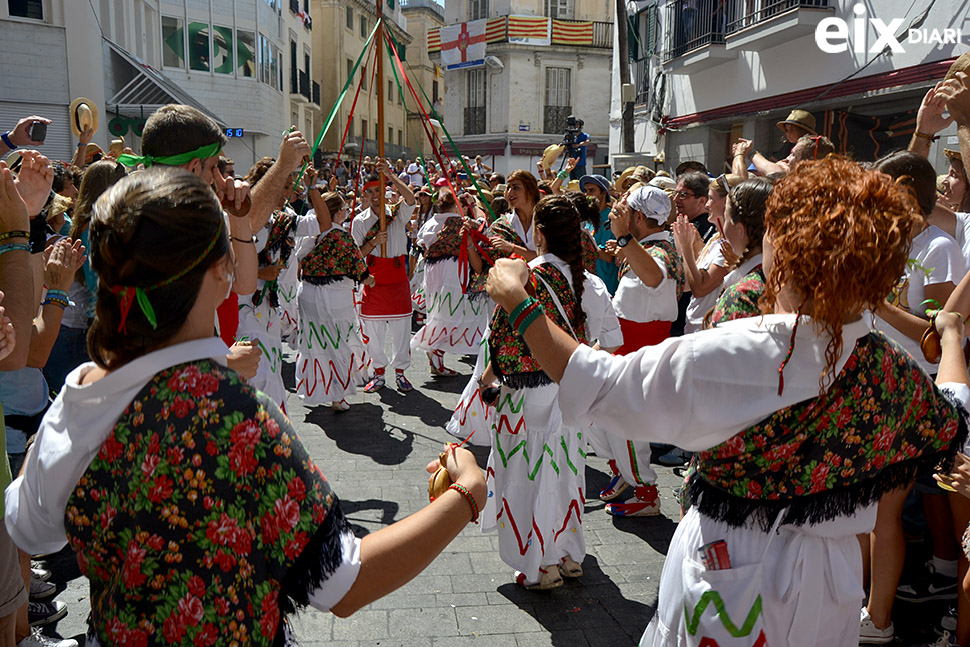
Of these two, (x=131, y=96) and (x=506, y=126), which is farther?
(x=506, y=126)

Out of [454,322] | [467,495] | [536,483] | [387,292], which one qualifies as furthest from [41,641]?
[454,322]

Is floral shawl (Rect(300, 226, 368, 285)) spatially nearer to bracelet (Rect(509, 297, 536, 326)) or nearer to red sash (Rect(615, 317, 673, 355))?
red sash (Rect(615, 317, 673, 355))

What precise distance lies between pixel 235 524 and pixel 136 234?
58cm

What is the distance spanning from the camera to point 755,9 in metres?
13.8

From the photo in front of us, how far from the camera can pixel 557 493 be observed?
393 centimetres

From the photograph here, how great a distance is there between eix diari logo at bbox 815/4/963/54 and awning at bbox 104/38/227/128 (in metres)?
14.9

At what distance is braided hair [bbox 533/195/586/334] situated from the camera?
3896mm

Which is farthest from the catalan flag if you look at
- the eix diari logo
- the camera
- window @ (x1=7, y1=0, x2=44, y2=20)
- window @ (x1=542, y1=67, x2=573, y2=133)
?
the camera

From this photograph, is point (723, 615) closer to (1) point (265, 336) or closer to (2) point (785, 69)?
(1) point (265, 336)

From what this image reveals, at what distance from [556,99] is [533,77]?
148 centimetres

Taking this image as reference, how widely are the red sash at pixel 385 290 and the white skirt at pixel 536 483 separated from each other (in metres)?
4.46

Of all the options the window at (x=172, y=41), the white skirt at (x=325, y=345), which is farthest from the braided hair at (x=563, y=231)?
the window at (x=172, y=41)

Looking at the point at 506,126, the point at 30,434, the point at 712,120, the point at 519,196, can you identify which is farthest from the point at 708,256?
the point at 506,126

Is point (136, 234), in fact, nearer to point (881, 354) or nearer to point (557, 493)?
point (881, 354)
